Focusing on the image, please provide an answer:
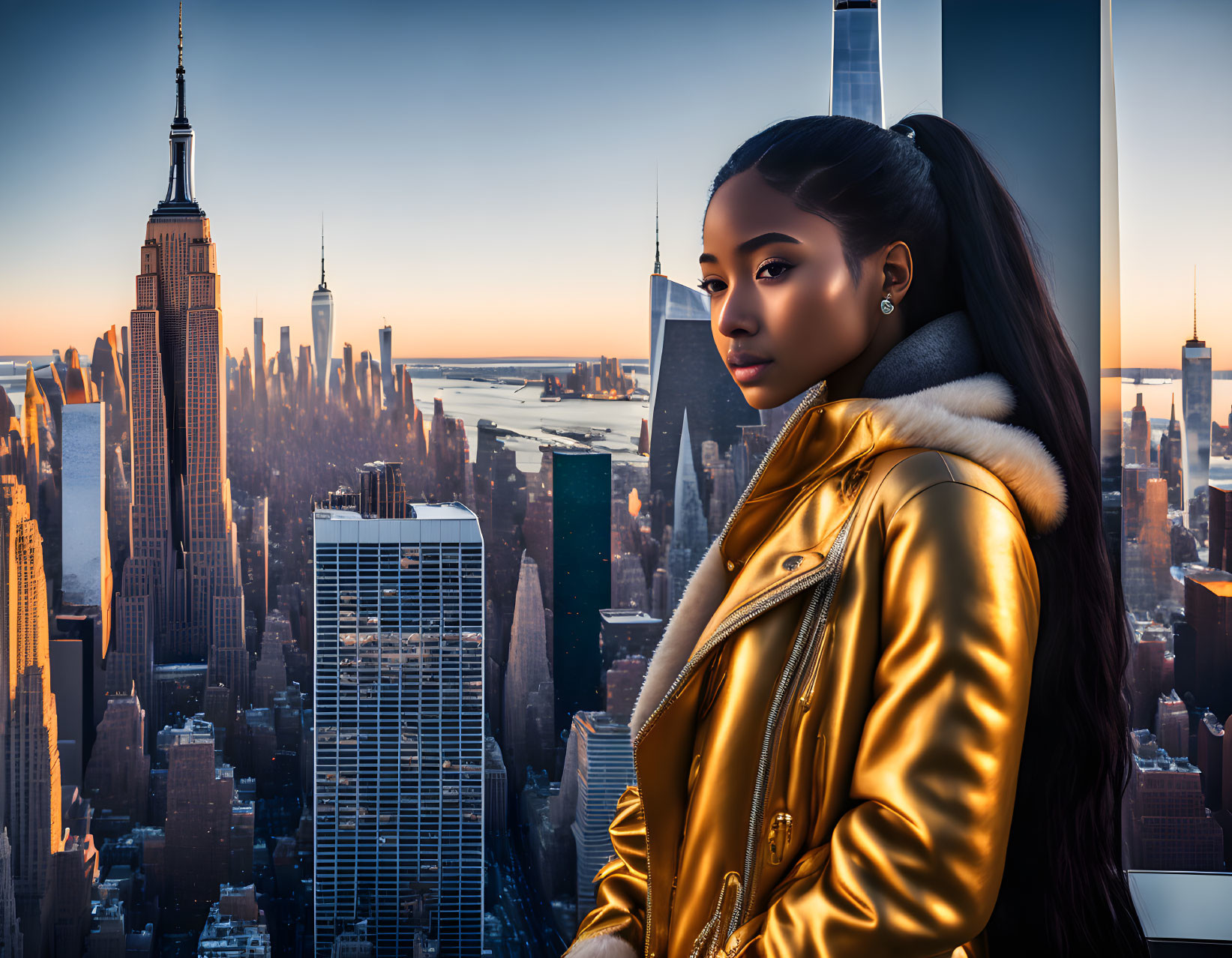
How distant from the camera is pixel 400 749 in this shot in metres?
3.26

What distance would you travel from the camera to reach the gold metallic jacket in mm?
487

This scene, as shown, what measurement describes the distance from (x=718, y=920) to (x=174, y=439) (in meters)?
2.95

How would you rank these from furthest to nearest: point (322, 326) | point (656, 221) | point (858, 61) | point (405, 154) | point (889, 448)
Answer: point (322, 326) < point (405, 154) < point (656, 221) < point (858, 61) < point (889, 448)

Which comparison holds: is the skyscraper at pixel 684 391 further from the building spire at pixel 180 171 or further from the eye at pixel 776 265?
the eye at pixel 776 265

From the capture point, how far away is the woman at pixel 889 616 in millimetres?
494

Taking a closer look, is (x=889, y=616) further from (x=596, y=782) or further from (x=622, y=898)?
(x=596, y=782)

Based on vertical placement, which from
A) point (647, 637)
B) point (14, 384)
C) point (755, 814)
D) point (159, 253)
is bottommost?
point (647, 637)

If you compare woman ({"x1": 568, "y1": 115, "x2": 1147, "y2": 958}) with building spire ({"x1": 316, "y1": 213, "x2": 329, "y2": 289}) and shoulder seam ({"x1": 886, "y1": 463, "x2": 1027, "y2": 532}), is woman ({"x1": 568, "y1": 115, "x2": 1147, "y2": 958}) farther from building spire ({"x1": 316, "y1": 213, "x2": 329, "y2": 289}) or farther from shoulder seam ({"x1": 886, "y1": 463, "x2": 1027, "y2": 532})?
building spire ({"x1": 316, "y1": 213, "x2": 329, "y2": 289})

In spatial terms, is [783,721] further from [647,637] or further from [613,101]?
[613,101]

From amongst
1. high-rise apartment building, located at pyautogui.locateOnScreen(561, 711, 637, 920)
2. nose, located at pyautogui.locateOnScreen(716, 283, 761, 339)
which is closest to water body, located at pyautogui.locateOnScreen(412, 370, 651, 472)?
high-rise apartment building, located at pyautogui.locateOnScreen(561, 711, 637, 920)

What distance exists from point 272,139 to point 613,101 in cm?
112

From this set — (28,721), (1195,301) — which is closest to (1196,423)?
(1195,301)

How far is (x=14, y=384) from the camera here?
9.62 feet

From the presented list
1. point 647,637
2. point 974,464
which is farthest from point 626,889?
point 647,637
